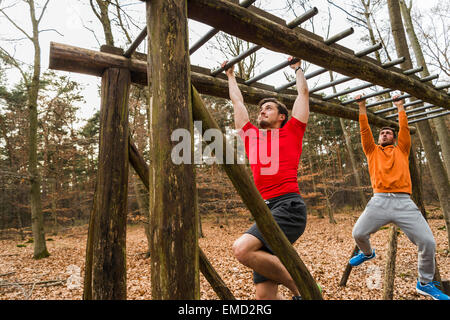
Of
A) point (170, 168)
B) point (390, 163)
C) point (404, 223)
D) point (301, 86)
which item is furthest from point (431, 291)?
point (170, 168)

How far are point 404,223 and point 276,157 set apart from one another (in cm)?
218

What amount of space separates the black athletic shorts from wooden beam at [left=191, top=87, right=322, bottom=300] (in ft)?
0.77

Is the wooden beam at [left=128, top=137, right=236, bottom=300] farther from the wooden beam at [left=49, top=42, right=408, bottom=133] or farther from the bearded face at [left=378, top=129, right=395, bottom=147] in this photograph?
the bearded face at [left=378, top=129, right=395, bottom=147]

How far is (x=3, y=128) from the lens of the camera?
1422 cm

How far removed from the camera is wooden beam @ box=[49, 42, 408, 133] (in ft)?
7.23

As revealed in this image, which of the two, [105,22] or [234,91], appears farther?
[105,22]

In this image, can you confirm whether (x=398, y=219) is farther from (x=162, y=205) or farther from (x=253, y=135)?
(x=162, y=205)

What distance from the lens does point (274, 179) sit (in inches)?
90.7

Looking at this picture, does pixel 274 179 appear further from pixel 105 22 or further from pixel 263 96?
pixel 105 22

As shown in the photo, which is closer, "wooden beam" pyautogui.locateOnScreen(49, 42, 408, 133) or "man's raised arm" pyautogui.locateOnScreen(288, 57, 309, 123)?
"wooden beam" pyautogui.locateOnScreen(49, 42, 408, 133)

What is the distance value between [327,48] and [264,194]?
1.43 metres

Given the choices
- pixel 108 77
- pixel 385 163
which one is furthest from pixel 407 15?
pixel 108 77

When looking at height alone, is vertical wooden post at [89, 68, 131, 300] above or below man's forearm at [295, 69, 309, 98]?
below

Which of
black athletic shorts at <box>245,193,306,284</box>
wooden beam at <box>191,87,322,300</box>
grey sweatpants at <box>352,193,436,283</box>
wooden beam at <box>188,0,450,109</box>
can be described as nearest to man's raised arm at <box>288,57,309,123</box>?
wooden beam at <box>188,0,450,109</box>
